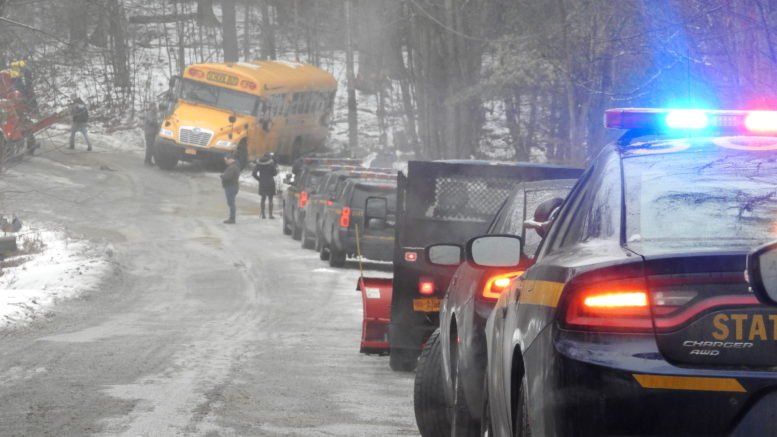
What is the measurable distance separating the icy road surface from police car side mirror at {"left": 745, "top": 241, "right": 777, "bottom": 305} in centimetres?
521

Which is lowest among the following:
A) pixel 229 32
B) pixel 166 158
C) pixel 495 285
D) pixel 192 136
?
pixel 166 158

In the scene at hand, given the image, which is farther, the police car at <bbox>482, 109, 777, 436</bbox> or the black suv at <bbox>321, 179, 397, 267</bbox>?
the black suv at <bbox>321, 179, 397, 267</bbox>

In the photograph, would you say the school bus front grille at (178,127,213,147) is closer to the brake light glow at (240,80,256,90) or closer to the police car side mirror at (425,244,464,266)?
the brake light glow at (240,80,256,90)

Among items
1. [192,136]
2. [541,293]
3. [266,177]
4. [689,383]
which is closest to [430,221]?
[541,293]

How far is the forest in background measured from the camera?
1719cm

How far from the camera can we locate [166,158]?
142ft

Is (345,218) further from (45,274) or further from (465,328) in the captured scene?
(465,328)

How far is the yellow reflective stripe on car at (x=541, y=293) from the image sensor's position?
150 inches

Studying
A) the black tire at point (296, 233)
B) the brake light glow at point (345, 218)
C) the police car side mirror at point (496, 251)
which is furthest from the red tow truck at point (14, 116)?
the police car side mirror at point (496, 251)

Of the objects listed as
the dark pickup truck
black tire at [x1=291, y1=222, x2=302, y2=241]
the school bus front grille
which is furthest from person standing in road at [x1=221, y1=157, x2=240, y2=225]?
the dark pickup truck

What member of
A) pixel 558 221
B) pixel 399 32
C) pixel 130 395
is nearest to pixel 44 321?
pixel 130 395

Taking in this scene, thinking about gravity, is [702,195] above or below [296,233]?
above

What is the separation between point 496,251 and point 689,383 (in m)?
2.03

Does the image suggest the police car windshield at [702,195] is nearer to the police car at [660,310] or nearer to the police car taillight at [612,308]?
the police car at [660,310]
